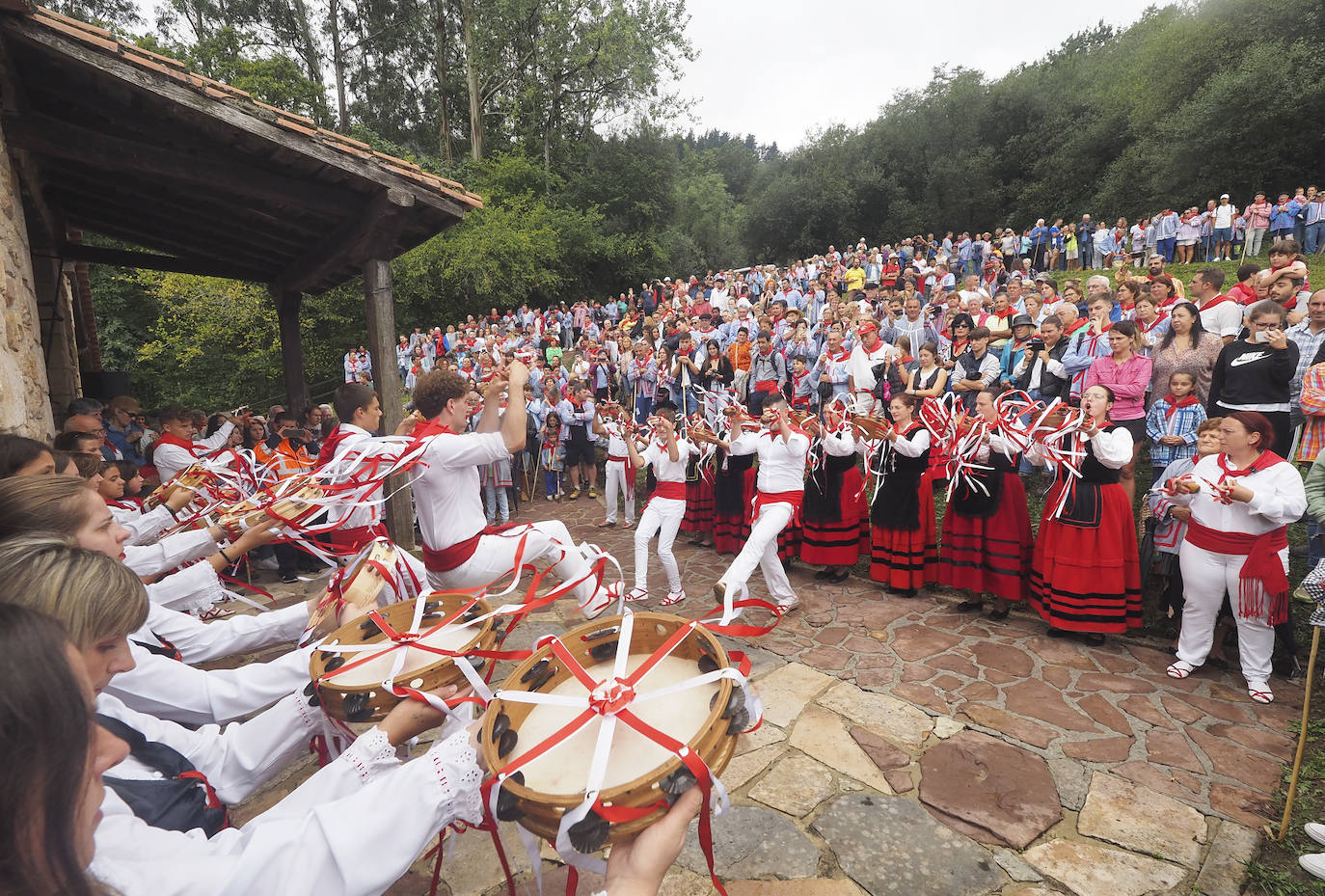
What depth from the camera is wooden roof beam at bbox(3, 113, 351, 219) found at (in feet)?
16.0

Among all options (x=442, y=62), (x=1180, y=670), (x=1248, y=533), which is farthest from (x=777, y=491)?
(x=442, y=62)

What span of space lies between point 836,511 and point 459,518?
427 centimetres

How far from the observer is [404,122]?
117ft

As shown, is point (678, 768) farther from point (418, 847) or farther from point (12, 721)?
point (12, 721)

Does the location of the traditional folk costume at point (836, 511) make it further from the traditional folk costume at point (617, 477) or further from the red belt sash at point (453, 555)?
the red belt sash at point (453, 555)

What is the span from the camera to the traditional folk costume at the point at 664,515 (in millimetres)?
6496

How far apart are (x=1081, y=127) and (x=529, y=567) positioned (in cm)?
3849

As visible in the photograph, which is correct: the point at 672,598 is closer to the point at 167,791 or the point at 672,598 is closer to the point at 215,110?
the point at 167,791

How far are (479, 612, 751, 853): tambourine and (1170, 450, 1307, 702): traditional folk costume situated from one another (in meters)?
4.36

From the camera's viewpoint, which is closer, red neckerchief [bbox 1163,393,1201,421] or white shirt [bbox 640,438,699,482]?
red neckerchief [bbox 1163,393,1201,421]

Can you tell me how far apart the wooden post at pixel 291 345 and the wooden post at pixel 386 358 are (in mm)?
3747

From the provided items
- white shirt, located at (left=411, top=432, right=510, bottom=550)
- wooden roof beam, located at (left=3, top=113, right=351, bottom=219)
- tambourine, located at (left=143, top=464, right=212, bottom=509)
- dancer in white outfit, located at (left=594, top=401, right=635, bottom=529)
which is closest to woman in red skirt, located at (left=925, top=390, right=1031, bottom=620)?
white shirt, located at (left=411, top=432, right=510, bottom=550)

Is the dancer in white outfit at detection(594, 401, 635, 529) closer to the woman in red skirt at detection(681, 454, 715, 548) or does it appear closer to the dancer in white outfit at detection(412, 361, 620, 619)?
the woman in red skirt at detection(681, 454, 715, 548)

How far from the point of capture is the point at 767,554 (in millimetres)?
5895
